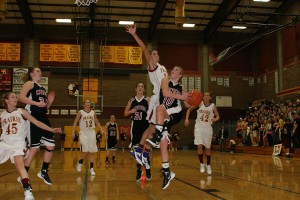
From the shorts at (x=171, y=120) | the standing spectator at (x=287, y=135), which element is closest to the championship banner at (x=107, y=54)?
the standing spectator at (x=287, y=135)

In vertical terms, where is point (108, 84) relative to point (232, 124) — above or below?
above

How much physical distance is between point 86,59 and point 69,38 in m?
2.04

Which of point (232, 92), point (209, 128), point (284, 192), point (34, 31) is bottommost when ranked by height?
point (284, 192)

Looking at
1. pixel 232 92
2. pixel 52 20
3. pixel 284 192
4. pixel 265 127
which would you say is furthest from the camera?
pixel 232 92

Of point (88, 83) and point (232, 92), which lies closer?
point (88, 83)

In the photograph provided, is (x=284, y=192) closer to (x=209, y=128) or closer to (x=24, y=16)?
(x=209, y=128)

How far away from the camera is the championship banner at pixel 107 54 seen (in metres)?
27.0

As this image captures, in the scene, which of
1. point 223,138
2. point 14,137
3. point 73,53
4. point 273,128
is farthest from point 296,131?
point 73,53

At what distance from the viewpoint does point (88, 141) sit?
30.1 feet

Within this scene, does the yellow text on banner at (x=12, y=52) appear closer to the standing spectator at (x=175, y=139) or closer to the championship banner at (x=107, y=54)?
the championship banner at (x=107, y=54)

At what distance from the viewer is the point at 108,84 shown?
27.3 meters

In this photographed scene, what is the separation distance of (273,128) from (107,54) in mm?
13714

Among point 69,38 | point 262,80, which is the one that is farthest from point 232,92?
point 69,38

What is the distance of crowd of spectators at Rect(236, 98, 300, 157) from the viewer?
53.4ft
